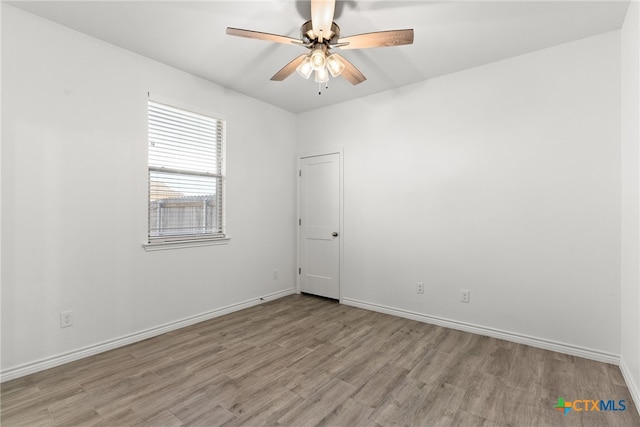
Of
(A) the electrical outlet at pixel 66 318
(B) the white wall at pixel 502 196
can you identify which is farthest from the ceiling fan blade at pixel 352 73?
(A) the electrical outlet at pixel 66 318

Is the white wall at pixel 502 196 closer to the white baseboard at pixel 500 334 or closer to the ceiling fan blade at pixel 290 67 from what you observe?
the white baseboard at pixel 500 334

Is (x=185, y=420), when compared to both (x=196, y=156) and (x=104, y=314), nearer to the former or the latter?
(x=104, y=314)

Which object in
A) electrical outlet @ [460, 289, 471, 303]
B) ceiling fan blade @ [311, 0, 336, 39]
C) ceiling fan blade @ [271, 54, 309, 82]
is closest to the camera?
ceiling fan blade @ [311, 0, 336, 39]

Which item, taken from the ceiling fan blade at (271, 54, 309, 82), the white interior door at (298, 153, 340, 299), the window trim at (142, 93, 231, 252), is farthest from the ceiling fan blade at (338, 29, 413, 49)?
the white interior door at (298, 153, 340, 299)

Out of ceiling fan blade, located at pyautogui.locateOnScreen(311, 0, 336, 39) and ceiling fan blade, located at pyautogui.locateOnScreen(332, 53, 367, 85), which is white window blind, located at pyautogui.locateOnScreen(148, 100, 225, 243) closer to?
ceiling fan blade, located at pyautogui.locateOnScreen(332, 53, 367, 85)

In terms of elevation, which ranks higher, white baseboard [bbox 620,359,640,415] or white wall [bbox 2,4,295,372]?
white wall [bbox 2,4,295,372]

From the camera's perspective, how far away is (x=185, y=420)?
182cm

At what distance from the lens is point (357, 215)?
4043 millimetres

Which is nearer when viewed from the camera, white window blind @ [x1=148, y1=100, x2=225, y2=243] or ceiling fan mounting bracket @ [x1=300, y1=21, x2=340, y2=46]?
ceiling fan mounting bracket @ [x1=300, y1=21, x2=340, y2=46]

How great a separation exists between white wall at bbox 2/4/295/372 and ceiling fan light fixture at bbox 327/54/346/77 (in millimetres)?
1836

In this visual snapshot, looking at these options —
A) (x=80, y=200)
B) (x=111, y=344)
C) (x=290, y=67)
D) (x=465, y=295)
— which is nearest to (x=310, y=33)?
(x=290, y=67)

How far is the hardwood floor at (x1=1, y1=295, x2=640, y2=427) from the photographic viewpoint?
1.86m

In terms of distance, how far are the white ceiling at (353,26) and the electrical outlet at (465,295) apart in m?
2.36

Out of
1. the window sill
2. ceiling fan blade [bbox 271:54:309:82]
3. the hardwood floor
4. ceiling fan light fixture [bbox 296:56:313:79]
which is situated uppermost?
ceiling fan blade [bbox 271:54:309:82]
